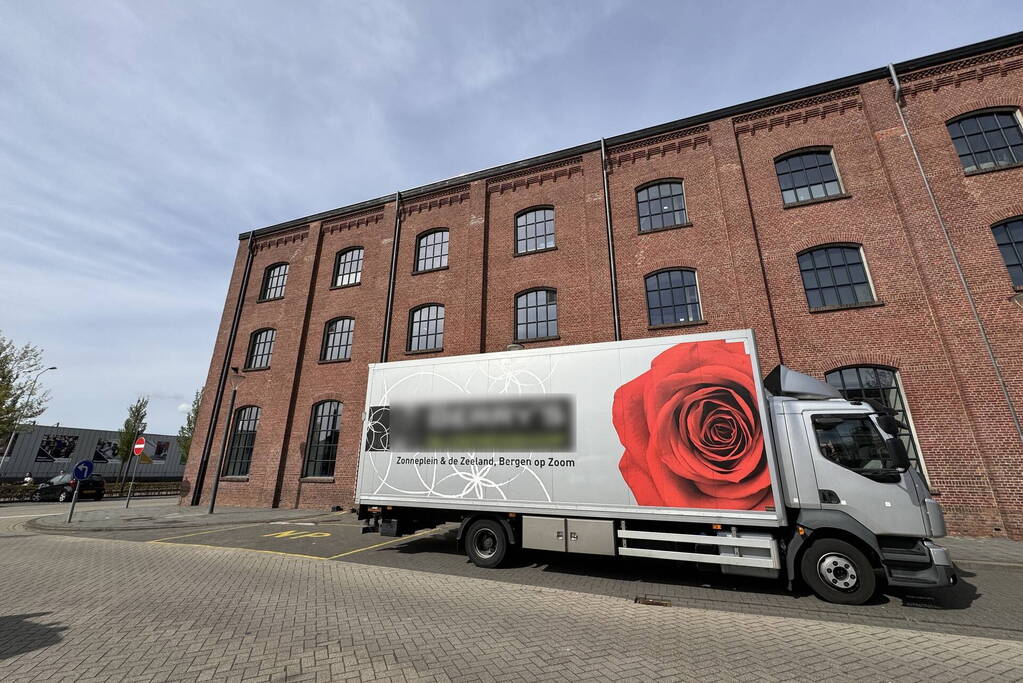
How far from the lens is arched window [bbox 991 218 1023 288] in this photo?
991 centimetres

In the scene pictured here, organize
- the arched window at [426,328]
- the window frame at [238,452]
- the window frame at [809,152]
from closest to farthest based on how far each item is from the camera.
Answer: the window frame at [809,152] < the arched window at [426,328] < the window frame at [238,452]

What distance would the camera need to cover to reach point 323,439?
596 inches

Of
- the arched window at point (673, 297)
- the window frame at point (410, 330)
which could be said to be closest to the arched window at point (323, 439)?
the window frame at point (410, 330)

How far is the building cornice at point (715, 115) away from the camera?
1153cm

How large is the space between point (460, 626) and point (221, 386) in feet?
58.7

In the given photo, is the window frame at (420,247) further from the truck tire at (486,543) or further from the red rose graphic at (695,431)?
the red rose graphic at (695,431)

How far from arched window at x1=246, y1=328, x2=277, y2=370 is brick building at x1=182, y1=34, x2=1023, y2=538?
0.10 m

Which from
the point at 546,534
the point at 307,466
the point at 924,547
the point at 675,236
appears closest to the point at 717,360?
the point at 924,547

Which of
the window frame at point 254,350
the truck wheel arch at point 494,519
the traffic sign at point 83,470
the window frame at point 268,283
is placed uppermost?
the window frame at point 268,283

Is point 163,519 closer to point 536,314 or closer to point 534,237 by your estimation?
point 536,314

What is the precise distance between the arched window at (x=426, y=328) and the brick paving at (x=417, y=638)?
973 cm

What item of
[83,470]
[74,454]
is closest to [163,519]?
[83,470]

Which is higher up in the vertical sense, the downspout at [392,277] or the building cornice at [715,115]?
the building cornice at [715,115]

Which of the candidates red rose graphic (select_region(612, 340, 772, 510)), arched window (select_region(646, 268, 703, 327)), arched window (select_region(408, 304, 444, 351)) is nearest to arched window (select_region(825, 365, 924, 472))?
arched window (select_region(646, 268, 703, 327))
